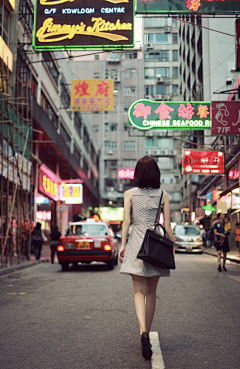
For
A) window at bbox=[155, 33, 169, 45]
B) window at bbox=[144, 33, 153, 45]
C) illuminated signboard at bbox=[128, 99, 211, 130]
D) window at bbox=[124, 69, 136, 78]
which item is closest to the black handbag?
illuminated signboard at bbox=[128, 99, 211, 130]

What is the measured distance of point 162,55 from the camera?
76375mm

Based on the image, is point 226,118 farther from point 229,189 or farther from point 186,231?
point 229,189

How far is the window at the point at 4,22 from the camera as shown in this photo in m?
18.3

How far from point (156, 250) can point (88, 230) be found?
10491 mm

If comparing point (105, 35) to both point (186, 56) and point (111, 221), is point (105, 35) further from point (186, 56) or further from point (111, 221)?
point (111, 221)

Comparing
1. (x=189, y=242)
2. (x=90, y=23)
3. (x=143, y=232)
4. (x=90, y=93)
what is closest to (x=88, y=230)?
(x=90, y=23)

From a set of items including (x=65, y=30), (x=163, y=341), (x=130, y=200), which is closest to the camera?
(x=130, y=200)

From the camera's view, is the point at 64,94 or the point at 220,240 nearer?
the point at 220,240

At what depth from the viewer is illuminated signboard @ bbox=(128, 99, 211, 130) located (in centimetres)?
1953

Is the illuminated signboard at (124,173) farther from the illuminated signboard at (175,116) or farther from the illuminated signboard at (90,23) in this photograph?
the illuminated signboard at (90,23)

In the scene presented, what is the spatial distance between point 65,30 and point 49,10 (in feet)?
2.93

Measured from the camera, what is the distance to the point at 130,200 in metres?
4.48

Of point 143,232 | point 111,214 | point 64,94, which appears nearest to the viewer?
point 143,232

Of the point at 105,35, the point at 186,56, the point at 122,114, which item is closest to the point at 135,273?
the point at 105,35
